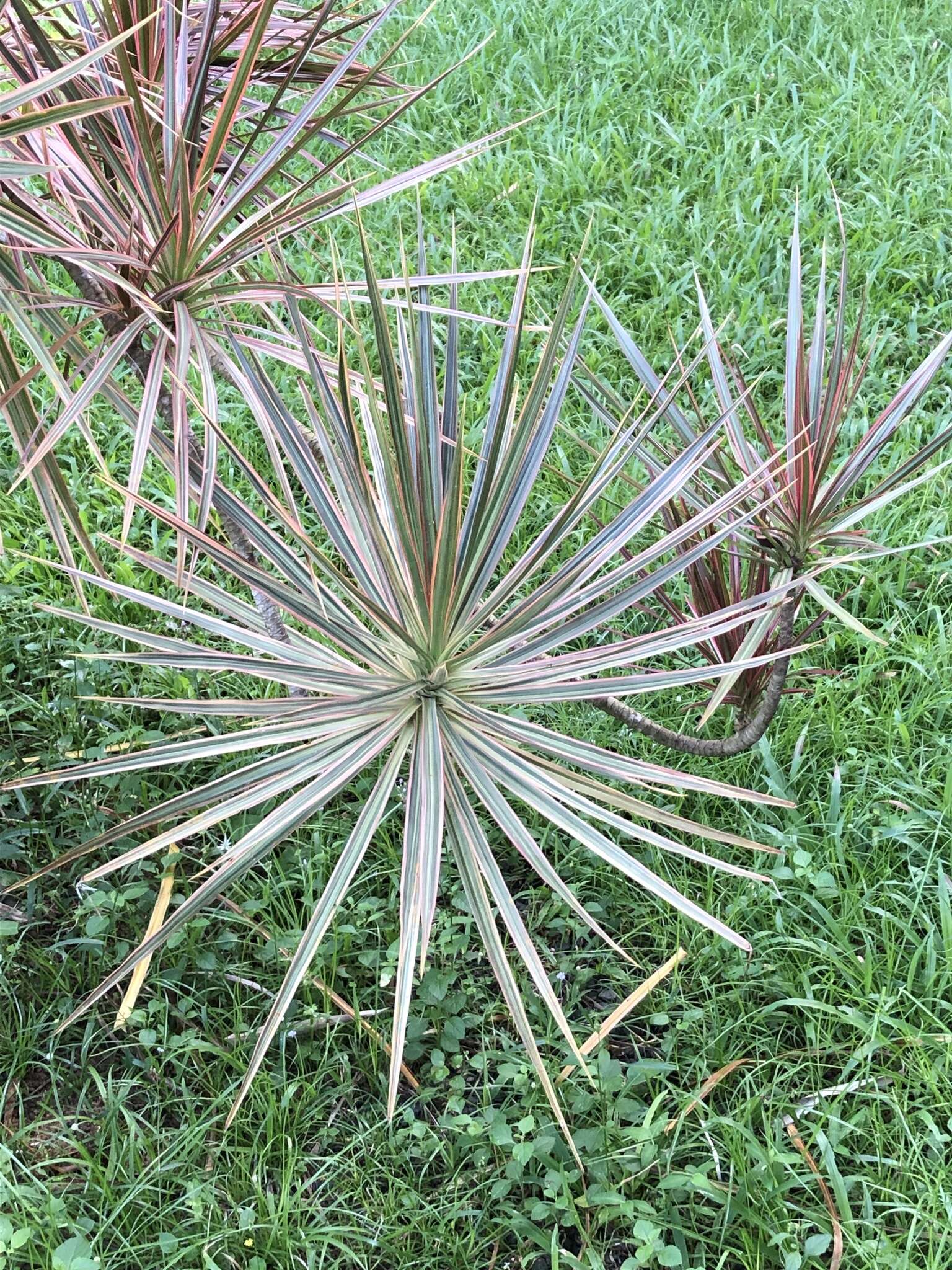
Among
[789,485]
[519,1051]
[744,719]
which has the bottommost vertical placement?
[519,1051]

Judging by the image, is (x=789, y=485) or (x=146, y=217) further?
(x=789, y=485)

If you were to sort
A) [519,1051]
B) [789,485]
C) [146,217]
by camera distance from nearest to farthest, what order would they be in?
[146,217] < [789,485] < [519,1051]

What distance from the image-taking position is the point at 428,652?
4.09ft

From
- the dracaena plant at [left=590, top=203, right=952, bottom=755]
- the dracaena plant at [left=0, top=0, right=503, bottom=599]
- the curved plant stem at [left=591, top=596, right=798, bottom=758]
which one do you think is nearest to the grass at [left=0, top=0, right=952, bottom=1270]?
the curved plant stem at [left=591, top=596, right=798, bottom=758]

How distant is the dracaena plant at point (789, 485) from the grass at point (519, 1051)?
1.28 feet

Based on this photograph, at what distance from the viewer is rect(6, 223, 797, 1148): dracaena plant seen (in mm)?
1177

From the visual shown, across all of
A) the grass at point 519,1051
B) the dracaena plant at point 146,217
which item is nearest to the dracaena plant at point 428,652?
the dracaena plant at point 146,217

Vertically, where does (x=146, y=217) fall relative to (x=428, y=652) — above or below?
above

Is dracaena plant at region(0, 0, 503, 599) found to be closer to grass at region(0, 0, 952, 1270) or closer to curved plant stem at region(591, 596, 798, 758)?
curved plant stem at region(591, 596, 798, 758)

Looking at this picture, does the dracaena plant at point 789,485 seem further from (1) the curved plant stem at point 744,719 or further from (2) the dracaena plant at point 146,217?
(2) the dracaena plant at point 146,217

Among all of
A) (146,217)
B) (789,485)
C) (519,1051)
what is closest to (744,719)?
(789,485)

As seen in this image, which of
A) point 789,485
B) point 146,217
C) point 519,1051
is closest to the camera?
point 146,217

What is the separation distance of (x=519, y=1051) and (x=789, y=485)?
2.99 feet

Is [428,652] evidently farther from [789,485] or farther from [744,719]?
[744,719]
